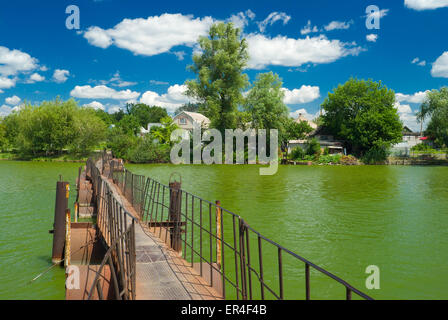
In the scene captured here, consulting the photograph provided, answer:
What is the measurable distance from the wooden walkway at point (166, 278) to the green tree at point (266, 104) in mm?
45260

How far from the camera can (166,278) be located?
4.85 m

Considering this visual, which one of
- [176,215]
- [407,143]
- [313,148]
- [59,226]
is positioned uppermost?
[407,143]

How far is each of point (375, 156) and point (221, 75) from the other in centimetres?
2401

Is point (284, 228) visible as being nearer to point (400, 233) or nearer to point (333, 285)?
Result: point (400, 233)

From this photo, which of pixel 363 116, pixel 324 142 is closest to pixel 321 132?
pixel 324 142

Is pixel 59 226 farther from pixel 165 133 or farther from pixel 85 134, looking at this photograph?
pixel 165 133

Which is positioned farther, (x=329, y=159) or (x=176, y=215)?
(x=329, y=159)

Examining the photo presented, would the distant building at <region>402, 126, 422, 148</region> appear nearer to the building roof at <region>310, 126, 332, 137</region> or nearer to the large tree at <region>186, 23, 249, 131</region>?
the building roof at <region>310, 126, 332, 137</region>

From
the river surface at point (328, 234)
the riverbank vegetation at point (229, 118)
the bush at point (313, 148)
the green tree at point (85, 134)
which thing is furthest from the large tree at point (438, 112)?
the green tree at point (85, 134)

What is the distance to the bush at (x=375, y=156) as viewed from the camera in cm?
5084

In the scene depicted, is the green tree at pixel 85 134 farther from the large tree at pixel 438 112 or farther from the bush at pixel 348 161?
the large tree at pixel 438 112

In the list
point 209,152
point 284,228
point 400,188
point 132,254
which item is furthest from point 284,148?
point 132,254

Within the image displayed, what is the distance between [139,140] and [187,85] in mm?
9549
